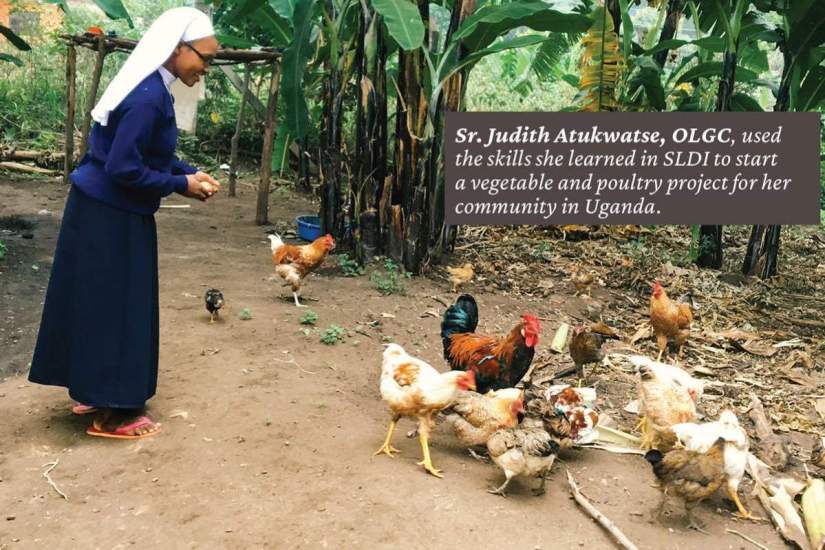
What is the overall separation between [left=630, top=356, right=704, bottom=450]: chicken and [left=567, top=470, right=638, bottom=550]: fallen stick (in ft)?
2.14

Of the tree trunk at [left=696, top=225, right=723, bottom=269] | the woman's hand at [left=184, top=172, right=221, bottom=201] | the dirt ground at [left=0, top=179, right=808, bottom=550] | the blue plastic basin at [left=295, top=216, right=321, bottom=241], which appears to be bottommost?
the dirt ground at [left=0, top=179, right=808, bottom=550]

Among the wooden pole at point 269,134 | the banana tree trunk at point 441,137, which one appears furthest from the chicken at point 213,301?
the wooden pole at point 269,134

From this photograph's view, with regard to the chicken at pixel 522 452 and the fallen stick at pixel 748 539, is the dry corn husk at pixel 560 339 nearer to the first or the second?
the chicken at pixel 522 452

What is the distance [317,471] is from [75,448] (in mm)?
1327

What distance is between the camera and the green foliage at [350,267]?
7805mm

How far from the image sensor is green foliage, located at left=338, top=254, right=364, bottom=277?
307 inches

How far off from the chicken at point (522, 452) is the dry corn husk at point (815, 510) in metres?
1.34

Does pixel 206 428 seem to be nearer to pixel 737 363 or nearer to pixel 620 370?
pixel 620 370

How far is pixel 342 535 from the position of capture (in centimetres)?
336

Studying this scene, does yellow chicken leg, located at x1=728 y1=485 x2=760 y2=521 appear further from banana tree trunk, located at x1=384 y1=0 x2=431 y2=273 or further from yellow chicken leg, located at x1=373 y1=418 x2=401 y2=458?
banana tree trunk, located at x1=384 y1=0 x2=431 y2=273

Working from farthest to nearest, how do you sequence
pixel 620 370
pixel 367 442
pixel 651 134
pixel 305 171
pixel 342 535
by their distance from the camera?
pixel 305 171
pixel 651 134
pixel 620 370
pixel 367 442
pixel 342 535

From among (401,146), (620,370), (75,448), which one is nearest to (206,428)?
Result: (75,448)

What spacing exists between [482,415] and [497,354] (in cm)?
75

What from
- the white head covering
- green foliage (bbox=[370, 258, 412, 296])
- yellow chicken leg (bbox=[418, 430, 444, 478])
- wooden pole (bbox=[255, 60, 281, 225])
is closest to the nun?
the white head covering
